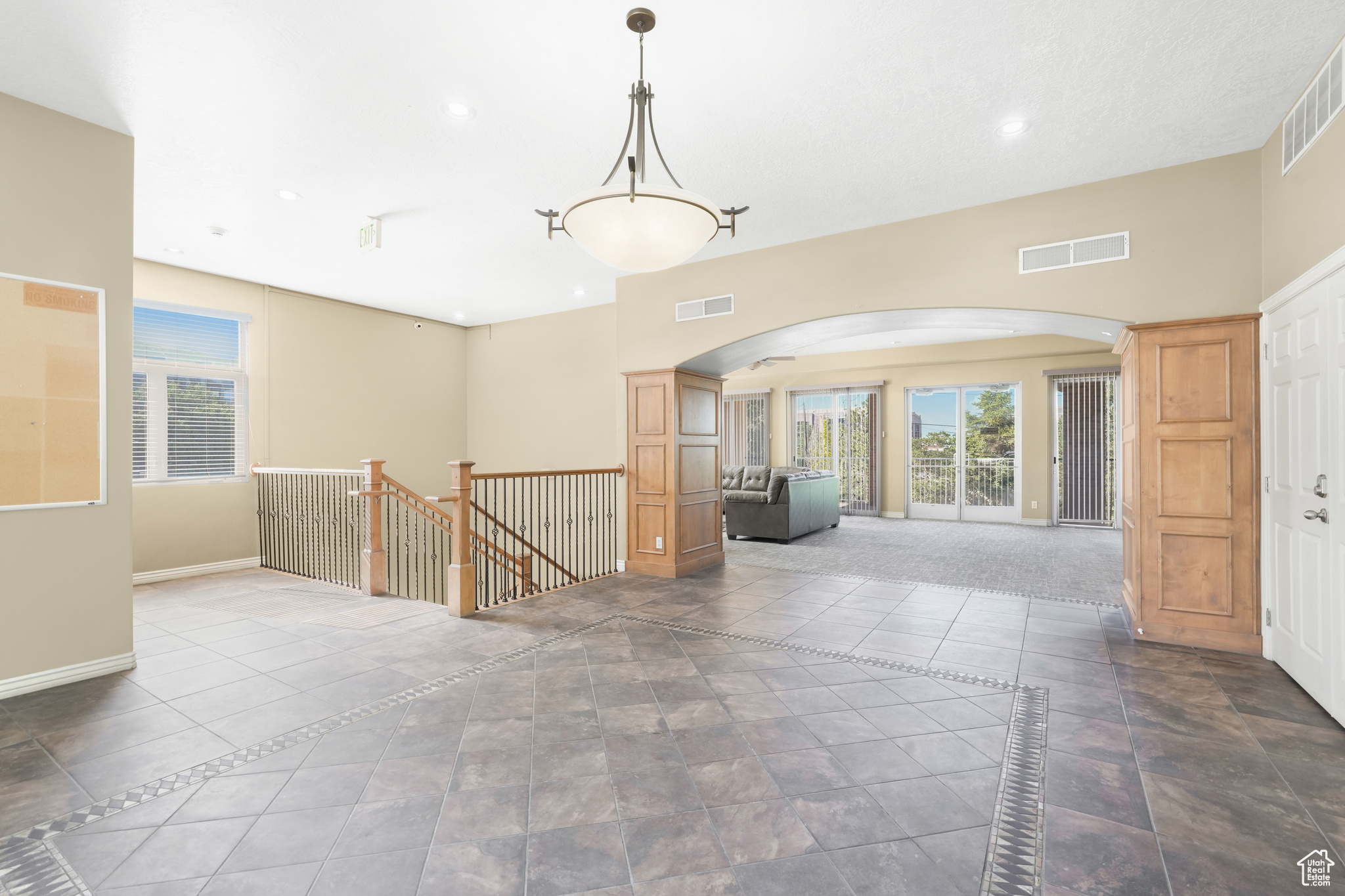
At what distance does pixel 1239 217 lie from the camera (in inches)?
141

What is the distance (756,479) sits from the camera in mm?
8273

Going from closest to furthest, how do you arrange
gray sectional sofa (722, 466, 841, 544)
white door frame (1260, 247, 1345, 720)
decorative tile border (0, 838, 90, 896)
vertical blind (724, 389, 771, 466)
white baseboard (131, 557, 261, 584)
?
decorative tile border (0, 838, 90, 896), white door frame (1260, 247, 1345, 720), white baseboard (131, 557, 261, 584), gray sectional sofa (722, 466, 841, 544), vertical blind (724, 389, 771, 466)

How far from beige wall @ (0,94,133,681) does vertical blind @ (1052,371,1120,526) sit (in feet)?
35.6

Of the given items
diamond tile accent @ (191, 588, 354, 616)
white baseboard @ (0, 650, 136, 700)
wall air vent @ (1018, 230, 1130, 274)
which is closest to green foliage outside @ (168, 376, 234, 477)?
diamond tile accent @ (191, 588, 354, 616)

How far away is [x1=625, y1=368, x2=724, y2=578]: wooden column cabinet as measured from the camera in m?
5.73

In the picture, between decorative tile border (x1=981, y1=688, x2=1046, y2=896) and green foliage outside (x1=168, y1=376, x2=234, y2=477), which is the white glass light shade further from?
green foliage outside (x1=168, y1=376, x2=234, y2=477)

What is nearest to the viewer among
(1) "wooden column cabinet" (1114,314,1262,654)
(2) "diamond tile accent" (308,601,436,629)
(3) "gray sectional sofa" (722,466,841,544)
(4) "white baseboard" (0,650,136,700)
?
(4) "white baseboard" (0,650,136,700)

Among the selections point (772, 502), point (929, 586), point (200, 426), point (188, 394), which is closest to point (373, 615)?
point (200, 426)

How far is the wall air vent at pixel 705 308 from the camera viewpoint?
5488 millimetres

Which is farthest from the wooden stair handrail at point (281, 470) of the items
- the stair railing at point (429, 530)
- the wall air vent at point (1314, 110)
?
the wall air vent at point (1314, 110)

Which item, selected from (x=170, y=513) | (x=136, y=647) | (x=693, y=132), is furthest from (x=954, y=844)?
(x=170, y=513)

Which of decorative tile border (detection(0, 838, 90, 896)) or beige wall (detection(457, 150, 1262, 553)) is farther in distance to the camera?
beige wall (detection(457, 150, 1262, 553))

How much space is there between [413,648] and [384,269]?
401 cm

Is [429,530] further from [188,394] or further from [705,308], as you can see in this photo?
[705,308]
